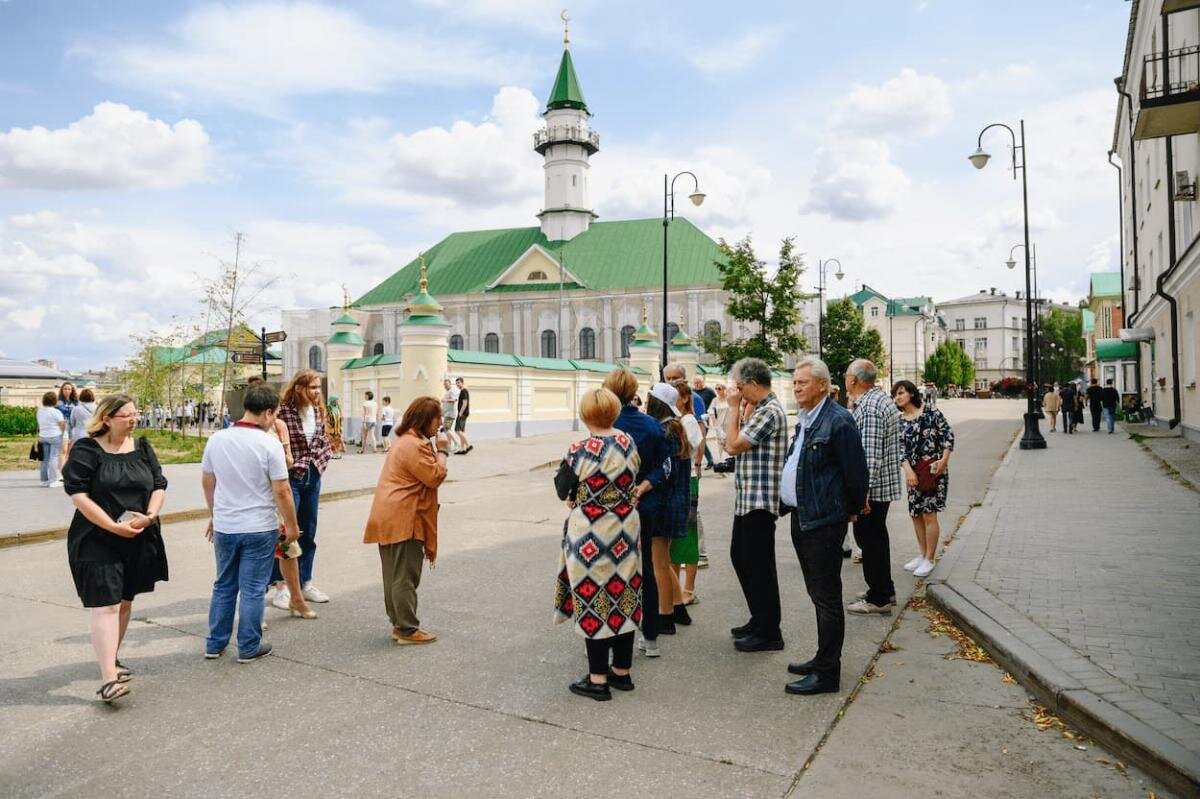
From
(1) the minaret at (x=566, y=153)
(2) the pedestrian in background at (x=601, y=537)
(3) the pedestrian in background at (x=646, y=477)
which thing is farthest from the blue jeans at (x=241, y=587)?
(1) the minaret at (x=566, y=153)

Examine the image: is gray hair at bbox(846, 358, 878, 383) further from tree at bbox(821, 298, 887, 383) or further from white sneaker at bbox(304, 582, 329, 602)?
tree at bbox(821, 298, 887, 383)

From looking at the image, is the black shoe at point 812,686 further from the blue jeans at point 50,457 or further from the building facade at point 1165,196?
the blue jeans at point 50,457

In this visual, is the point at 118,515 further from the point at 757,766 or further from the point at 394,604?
the point at 757,766

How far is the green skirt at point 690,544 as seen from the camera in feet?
18.9

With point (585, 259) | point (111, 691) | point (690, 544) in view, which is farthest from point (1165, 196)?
point (585, 259)

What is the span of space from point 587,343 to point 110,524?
53.8 metres

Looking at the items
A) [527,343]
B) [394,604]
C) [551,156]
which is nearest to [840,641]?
[394,604]

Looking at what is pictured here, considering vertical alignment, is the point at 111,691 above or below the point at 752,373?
below

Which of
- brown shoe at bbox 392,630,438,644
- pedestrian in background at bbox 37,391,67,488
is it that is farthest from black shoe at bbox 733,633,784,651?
pedestrian in background at bbox 37,391,67,488

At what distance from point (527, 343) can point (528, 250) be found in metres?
6.86

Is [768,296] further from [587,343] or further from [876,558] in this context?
[876,558]

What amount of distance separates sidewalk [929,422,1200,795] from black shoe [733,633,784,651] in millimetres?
1341

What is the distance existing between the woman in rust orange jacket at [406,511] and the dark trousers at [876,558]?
3274 millimetres

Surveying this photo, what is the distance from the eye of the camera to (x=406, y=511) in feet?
18.0
